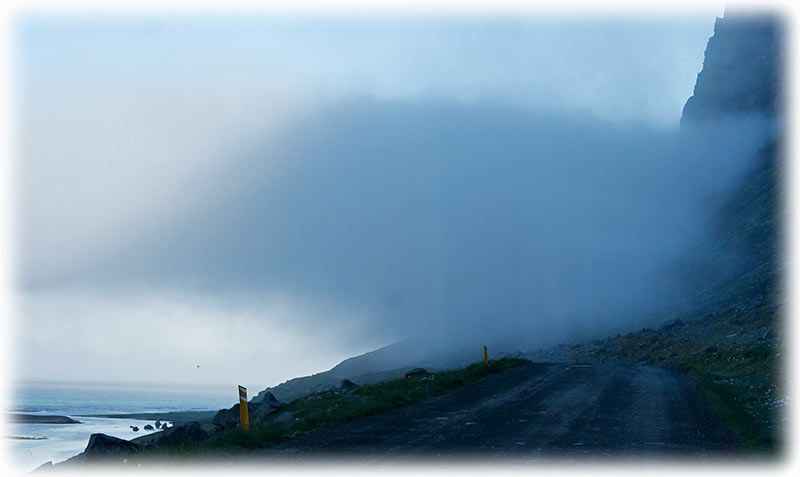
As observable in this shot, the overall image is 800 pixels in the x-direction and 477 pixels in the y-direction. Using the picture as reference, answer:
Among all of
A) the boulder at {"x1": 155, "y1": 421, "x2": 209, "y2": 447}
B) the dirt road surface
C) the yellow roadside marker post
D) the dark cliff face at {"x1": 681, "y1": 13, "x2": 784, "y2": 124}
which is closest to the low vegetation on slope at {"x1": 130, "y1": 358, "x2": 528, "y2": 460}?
the yellow roadside marker post

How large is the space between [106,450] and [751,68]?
198011 millimetres

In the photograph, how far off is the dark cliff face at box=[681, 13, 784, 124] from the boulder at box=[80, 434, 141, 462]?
171 m

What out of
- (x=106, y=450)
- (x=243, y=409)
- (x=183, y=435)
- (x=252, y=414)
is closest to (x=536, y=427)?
(x=243, y=409)

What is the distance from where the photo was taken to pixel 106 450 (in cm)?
1534

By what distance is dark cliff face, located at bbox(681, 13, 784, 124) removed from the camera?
163375 mm

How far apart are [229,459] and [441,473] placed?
4466 mm

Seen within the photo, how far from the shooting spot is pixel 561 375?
36.2 m

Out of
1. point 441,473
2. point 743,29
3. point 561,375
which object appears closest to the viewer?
point 441,473

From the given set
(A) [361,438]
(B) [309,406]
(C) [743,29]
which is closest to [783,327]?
(B) [309,406]

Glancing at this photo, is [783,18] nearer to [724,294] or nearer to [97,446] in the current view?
[724,294]

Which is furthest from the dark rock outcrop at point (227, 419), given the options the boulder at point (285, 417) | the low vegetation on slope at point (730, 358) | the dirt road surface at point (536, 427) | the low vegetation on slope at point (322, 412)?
the low vegetation on slope at point (730, 358)

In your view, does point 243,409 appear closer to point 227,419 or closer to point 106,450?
point 106,450

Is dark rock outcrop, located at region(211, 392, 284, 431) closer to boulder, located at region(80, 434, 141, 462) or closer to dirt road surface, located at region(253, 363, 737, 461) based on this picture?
dirt road surface, located at region(253, 363, 737, 461)

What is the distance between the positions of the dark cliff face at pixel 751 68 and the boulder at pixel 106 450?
561 feet
